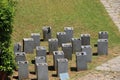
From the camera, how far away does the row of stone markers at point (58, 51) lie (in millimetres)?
15961

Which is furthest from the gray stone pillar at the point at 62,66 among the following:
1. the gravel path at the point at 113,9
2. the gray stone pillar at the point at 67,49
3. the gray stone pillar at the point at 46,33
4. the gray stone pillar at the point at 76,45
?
the gravel path at the point at 113,9

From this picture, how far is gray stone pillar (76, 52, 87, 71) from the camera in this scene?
16.8 meters

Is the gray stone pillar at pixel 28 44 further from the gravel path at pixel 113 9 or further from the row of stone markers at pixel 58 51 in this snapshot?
the gravel path at pixel 113 9

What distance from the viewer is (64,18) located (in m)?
23.7

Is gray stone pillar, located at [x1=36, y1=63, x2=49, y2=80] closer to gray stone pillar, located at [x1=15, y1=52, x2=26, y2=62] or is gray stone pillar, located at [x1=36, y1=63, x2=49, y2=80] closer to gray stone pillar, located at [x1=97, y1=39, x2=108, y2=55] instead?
gray stone pillar, located at [x1=15, y1=52, x2=26, y2=62]

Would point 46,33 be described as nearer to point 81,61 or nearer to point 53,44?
point 53,44

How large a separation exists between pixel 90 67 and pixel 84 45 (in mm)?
2335

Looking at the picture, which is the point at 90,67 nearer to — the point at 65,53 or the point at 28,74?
the point at 65,53

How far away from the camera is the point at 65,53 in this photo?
59.2 ft

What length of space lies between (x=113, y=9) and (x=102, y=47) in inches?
305

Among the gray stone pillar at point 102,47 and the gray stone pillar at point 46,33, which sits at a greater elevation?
the gray stone pillar at point 46,33

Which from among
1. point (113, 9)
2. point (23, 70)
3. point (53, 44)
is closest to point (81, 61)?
point (53, 44)

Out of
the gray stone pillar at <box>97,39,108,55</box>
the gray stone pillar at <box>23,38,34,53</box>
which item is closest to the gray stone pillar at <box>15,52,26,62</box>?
the gray stone pillar at <box>23,38,34,53</box>

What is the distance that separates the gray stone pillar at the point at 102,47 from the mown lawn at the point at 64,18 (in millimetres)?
459
